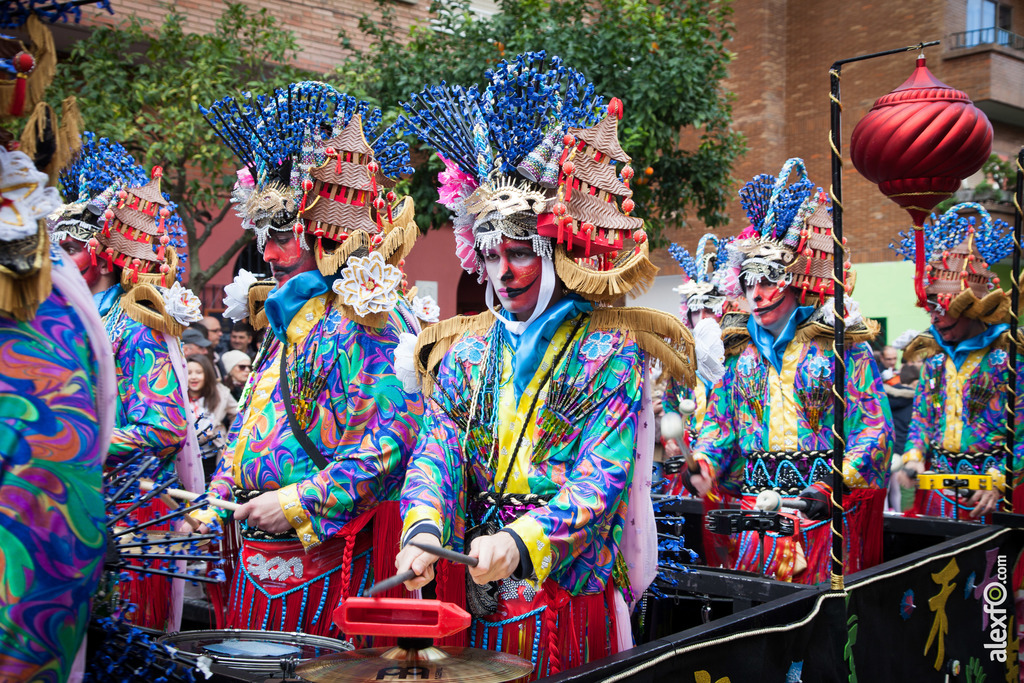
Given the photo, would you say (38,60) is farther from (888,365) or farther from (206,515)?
(888,365)

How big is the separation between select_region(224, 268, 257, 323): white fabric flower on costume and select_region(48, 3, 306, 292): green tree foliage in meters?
4.78

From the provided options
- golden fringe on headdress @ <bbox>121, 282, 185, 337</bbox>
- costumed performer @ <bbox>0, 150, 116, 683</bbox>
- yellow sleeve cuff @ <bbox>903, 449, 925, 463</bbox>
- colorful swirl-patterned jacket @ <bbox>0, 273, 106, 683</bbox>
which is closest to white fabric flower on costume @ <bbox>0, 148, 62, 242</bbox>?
costumed performer @ <bbox>0, 150, 116, 683</bbox>

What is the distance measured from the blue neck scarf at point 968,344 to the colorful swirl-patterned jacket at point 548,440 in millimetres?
4521

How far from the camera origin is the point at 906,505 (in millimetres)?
10555

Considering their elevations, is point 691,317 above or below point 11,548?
above

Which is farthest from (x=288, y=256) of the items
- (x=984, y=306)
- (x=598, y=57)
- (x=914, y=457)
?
(x=598, y=57)

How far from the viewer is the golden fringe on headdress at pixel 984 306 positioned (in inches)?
247

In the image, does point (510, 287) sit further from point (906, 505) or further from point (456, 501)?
point (906, 505)

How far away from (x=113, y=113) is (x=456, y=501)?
23.5 ft

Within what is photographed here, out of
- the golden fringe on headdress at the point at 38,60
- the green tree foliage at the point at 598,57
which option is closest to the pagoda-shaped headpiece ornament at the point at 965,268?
the green tree foliage at the point at 598,57

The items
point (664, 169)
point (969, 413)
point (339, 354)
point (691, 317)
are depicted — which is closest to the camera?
point (339, 354)

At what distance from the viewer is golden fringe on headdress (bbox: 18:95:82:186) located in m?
1.55

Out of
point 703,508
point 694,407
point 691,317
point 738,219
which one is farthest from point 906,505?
point 738,219

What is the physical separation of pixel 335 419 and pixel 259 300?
0.80 m
